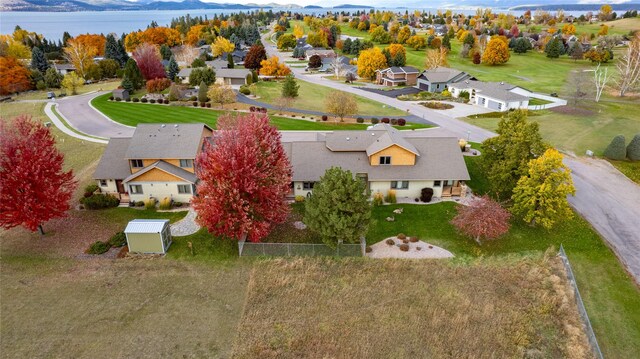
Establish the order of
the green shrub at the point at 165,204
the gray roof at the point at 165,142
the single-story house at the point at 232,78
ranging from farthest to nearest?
the single-story house at the point at 232,78, the gray roof at the point at 165,142, the green shrub at the point at 165,204

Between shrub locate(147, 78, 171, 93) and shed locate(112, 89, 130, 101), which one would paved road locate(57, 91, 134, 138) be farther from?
shrub locate(147, 78, 171, 93)

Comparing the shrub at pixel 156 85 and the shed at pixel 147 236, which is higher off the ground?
the shrub at pixel 156 85

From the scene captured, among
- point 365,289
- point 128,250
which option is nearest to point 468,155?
point 365,289

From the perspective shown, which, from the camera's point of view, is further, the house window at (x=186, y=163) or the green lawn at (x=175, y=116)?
the green lawn at (x=175, y=116)

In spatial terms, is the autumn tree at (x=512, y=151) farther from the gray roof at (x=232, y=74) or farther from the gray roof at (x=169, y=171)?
the gray roof at (x=232, y=74)

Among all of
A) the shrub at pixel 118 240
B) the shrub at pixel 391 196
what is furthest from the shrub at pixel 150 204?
the shrub at pixel 391 196

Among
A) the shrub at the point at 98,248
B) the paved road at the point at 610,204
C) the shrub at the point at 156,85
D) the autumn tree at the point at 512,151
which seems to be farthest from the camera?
the shrub at the point at 156,85

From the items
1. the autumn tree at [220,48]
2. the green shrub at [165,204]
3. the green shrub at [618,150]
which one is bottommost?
the green shrub at [165,204]

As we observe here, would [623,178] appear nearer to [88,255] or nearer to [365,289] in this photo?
[365,289]

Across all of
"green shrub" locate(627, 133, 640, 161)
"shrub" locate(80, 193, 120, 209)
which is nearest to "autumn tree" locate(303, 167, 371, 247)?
"shrub" locate(80, 193, 120, 209)
